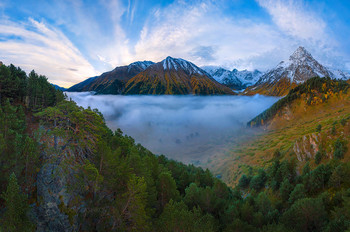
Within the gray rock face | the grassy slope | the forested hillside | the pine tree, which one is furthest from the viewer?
the grassy slope

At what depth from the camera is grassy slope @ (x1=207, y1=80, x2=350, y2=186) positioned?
3953cm

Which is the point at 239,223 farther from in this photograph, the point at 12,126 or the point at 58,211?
the point at 12,126

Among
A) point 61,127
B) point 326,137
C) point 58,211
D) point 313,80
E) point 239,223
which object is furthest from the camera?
point 313,80

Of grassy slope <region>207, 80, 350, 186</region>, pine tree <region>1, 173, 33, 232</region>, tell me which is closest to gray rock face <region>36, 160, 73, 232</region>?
pine tree <region>1, 173, 33, 232</region>

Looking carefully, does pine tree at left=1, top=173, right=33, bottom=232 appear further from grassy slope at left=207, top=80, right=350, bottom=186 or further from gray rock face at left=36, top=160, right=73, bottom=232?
grassy slope at left=207, top=80, right=350, bottom=186

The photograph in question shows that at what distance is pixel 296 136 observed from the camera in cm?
7331

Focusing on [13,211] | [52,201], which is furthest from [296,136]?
[13,211]

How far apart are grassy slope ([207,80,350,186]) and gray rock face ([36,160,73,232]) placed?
4975 centimetres

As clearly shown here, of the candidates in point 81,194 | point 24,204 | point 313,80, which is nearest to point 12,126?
point 24,204

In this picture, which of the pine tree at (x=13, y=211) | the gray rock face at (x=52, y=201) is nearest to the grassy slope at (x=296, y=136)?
the gray rock face at (x=52, y=201)

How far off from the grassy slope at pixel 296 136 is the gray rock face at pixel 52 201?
4975 centimetres

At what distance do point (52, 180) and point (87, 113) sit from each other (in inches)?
316

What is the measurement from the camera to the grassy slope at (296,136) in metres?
39.5

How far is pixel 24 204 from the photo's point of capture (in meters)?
16.2
